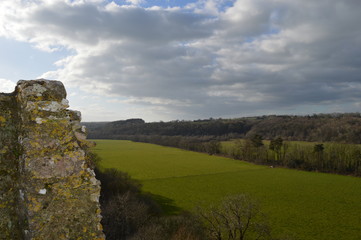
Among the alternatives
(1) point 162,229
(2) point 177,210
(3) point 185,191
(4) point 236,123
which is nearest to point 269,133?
(4) point 236,123

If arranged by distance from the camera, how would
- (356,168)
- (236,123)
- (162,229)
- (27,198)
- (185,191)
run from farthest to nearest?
(236,123)
(356,168)
(185,191)
(162,229)
(27,198)

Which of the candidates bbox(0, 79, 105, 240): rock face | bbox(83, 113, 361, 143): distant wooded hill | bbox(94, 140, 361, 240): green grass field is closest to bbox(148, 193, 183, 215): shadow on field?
bbox(94, 140, 361, 240): green grass field

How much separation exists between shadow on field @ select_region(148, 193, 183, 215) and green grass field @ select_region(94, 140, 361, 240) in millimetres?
606

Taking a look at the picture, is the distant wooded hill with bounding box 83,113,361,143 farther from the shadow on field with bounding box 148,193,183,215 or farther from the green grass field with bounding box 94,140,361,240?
the shadow on field with bounding box 148,193,183,215

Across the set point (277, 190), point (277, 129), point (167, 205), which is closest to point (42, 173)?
point (167, 205)

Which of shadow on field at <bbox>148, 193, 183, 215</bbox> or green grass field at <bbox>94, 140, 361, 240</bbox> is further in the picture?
shadow on field at <bbox>148, 193, 183, 215</bbox>

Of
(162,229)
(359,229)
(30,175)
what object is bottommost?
(359,229)

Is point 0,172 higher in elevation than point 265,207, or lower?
higher

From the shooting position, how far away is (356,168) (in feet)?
191

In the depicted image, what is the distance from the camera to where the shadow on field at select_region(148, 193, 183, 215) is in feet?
103

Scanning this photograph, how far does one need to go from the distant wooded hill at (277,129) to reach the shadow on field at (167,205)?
7110cm

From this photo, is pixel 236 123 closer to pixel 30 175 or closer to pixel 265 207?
pixel 265 207

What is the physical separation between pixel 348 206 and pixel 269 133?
79992mm

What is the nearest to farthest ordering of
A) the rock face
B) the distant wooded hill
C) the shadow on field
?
the rock face → the shadow on field → the distant wooded hill
